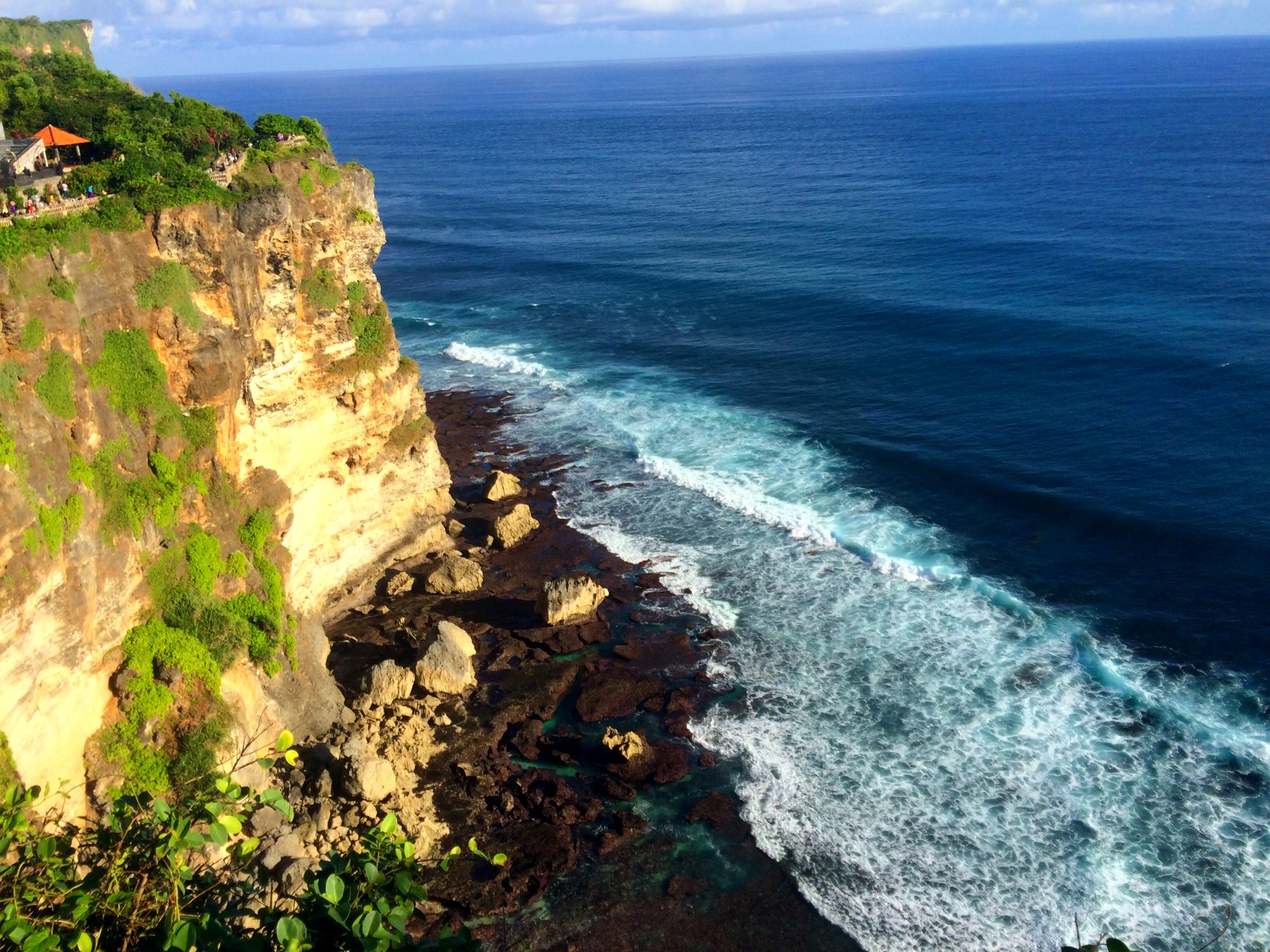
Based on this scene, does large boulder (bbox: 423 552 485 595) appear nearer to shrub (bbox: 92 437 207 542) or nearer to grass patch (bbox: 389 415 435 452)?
grass patch (bbox: 389 415 435 452)

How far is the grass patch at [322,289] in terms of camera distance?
113 feet

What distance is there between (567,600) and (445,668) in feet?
19.5

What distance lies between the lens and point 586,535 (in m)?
44.5

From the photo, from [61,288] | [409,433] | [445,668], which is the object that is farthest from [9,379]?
[409,433]

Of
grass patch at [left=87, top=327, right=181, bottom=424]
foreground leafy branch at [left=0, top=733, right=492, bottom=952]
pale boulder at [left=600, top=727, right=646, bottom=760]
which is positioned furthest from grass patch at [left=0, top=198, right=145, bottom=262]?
pale boulder at [left=600, top=727, right=646, bottom=760]

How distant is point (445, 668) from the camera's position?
1321 inches

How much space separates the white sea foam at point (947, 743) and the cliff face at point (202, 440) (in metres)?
12.3

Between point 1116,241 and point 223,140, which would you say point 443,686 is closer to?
point 223,140

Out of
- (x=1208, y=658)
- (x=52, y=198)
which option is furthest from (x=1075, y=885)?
(x=52, y=198)

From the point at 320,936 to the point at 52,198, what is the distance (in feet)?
81.2

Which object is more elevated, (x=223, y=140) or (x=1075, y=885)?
(x=223, y=140)

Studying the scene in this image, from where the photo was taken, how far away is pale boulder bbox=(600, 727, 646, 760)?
3044 cm

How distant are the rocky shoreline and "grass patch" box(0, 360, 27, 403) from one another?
12.9 m

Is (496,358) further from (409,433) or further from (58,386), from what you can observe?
(58,386)
